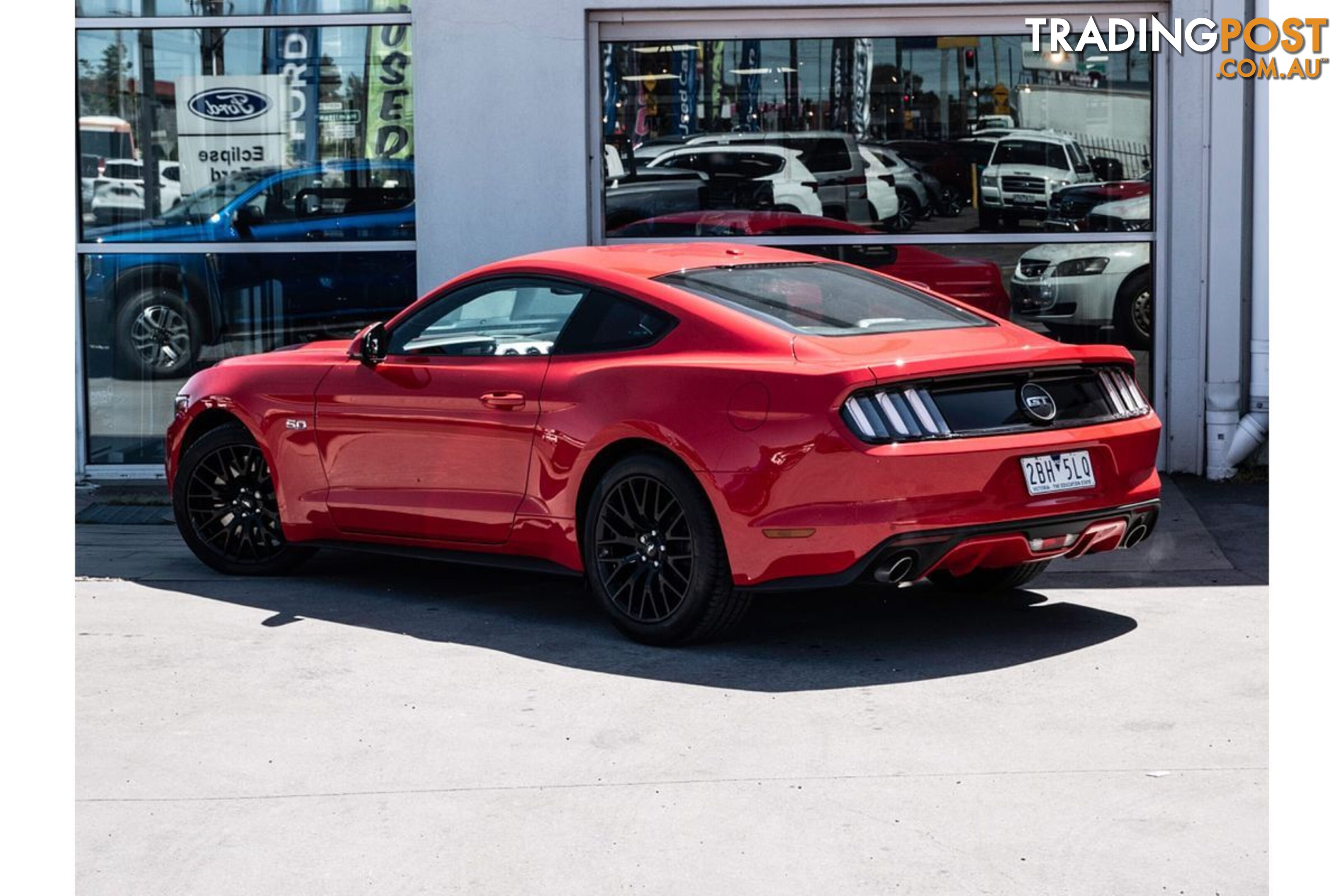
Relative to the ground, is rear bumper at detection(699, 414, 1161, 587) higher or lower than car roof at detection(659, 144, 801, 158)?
lower

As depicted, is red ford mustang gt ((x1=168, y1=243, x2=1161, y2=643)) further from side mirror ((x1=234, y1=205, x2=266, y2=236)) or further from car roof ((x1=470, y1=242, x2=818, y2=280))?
side mirror ((x1=234, y1=205, x2=266, y2=236))

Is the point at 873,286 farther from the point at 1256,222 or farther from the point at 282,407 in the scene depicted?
the point at 1256,222

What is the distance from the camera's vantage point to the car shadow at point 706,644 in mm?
6719

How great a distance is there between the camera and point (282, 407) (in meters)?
8.38

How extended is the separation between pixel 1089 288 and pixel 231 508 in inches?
204

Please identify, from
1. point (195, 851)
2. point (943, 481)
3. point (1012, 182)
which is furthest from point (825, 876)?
point (1012, 182)

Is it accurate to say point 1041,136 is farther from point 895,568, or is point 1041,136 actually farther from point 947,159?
point 895,568

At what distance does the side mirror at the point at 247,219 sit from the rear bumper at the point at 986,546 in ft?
19.0

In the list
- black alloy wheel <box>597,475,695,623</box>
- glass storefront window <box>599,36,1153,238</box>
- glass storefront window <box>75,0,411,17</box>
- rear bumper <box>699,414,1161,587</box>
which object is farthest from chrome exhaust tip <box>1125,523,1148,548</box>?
glass storefront window <box>75,0,411,17</box>

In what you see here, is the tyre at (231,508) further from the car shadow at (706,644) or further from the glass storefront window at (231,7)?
the glass storefront window at (231,7)

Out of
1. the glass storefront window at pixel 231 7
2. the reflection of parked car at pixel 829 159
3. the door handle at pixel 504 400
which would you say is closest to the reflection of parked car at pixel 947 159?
the reflection of parked car at pixel 829 159

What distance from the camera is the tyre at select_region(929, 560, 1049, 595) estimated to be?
7.91 meters
